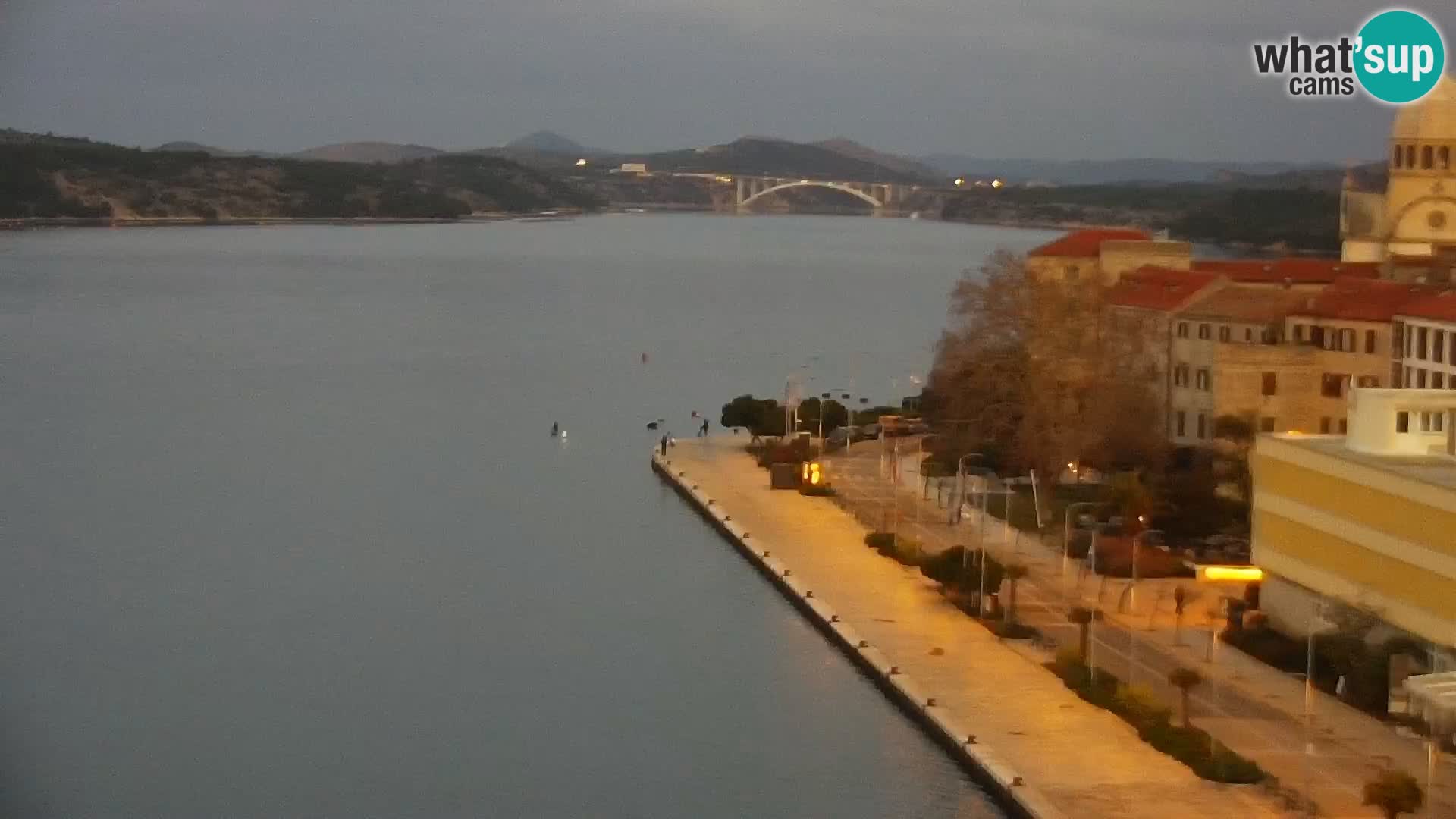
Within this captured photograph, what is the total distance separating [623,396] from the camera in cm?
1862

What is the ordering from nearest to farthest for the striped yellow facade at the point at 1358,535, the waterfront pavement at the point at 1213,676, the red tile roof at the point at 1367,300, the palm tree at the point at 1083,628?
the waterfront pavement at the point at 1213,676 < the striped yellow facade at the point at 1358,535 < the palm tree at the point at 1083,628 < the red tile roof at the point at 1367,300

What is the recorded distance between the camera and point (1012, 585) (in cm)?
805

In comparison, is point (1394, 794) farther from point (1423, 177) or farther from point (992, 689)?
point (1423, 177)

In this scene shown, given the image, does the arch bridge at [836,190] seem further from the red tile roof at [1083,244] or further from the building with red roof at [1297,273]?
the building with red roof at [1297,273]

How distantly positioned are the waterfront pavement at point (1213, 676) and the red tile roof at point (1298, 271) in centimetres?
328

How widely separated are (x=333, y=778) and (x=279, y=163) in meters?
59.6

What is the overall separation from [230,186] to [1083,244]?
47832 mm

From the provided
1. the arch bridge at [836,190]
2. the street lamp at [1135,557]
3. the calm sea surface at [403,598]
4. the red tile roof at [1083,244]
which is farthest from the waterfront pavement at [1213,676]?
the arch bridge at [836,190]

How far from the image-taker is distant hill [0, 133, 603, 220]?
5431 centimetres

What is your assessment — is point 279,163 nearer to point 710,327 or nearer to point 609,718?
point 710,327

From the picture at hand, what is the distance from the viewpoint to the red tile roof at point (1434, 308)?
415 inches

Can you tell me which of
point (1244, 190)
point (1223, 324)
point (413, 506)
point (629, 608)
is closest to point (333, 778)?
point (629, 608)

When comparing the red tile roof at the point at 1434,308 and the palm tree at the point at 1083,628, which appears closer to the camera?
the palm tree at the point at 1083,628

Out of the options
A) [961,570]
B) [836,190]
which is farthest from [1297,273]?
[836,190]
